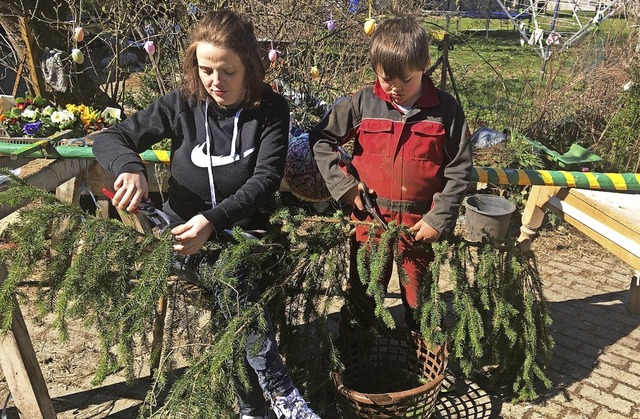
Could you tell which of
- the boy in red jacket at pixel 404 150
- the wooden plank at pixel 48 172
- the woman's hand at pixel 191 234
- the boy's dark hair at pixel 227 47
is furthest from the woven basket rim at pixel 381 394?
the wooden plank at pixel 48 172

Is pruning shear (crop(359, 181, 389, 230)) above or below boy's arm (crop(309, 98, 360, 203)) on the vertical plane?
below

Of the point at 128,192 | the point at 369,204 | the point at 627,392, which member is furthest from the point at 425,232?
the point at 627,392

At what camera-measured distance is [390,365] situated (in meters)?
2.94

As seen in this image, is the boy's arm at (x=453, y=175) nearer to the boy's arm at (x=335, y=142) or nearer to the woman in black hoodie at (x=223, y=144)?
the boy's arm at (x=335, y=142)

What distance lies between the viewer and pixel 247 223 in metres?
2.39

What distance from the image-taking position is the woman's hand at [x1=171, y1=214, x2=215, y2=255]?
6.61ft

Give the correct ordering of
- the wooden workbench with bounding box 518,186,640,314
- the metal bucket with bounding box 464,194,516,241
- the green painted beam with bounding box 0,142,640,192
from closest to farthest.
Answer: the green painted beam with bounding box 0,142,640,192 → the wooden workbench with bounding box 518,186,640,314 → the metal bucket with bounding box 464,194,516,241

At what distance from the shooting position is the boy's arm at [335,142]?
251 cm

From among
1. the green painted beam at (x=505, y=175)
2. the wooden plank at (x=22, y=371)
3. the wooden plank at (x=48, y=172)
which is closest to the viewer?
the wooden plank at (x=22, y=371)

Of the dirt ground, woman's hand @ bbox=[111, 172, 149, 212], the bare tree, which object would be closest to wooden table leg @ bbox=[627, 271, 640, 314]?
the dirt ground

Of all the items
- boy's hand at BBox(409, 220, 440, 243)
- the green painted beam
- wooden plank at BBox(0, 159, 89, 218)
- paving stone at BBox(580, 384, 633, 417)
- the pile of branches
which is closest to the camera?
the pile of branches

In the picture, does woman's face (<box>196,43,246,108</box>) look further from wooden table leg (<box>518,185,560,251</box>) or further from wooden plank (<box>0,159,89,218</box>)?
wooden table leg (<box>518,185,560,251</box>)

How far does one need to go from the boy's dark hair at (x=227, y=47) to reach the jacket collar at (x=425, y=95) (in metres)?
0.54

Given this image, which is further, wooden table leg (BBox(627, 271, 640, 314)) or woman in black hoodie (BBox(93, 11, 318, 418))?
wooden table leg (BBox(627, 271, 640, 314))
